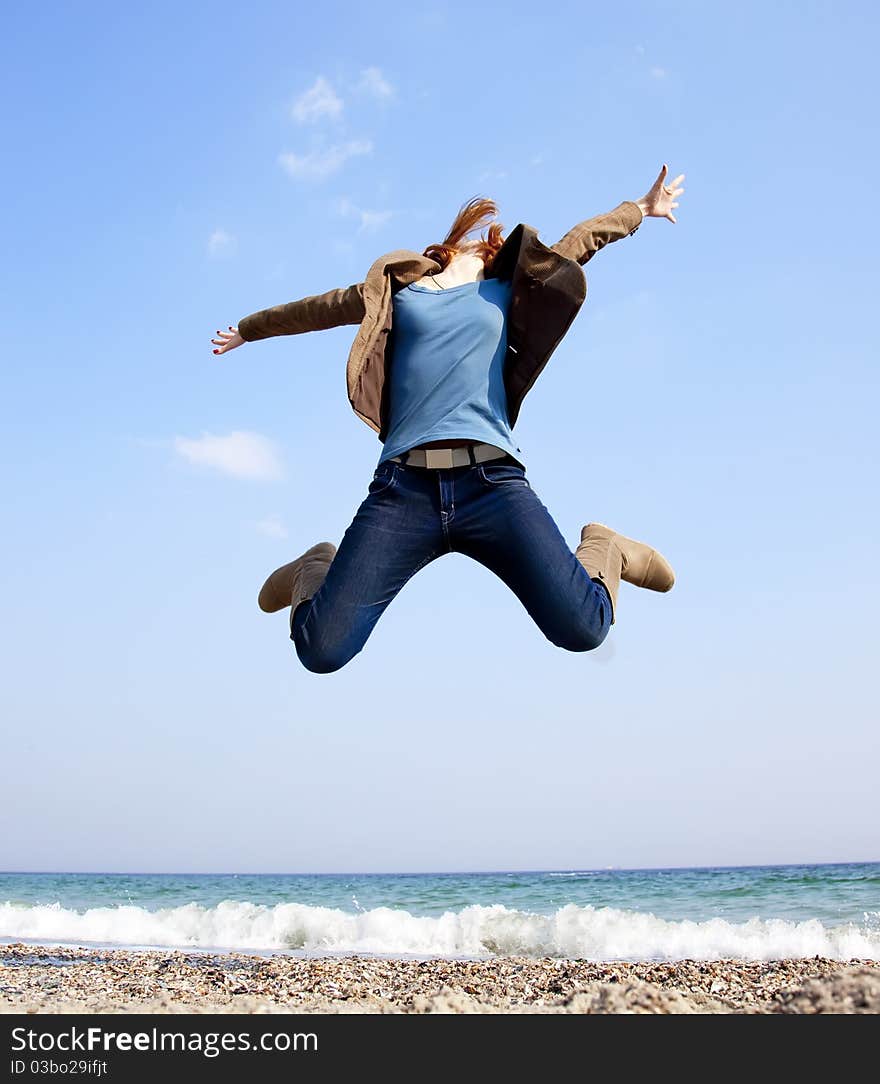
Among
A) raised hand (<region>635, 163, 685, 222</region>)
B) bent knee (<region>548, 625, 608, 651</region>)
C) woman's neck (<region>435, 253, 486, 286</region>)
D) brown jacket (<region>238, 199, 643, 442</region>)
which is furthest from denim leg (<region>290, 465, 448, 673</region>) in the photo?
raised hand (<region>635, 163, 685, 222</region>)

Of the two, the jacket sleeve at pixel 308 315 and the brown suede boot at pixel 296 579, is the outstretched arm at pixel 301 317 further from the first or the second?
the brown suede boot at pixel 296 579

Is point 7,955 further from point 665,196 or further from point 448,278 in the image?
point 665,196

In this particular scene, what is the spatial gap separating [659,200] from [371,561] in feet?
8.31

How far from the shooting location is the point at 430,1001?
3582mm

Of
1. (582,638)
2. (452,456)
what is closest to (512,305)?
(452,456)

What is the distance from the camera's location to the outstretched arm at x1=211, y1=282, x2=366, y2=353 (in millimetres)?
4414

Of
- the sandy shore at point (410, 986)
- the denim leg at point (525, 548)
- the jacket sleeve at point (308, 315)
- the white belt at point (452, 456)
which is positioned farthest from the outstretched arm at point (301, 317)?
the sandy shore at point (410, 986)

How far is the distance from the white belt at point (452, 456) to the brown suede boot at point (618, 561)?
693mm

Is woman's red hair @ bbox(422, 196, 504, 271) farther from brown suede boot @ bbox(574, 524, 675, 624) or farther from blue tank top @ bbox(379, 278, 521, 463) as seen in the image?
brown suede boot @ bbox(574, 524, 675, 624)

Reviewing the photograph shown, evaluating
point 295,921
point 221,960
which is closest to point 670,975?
point 221,960

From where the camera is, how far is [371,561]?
398cm

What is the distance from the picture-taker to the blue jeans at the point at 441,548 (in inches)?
157

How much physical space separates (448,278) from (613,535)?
5.12 feet

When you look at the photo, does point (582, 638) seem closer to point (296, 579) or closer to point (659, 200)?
point (296, 579)
